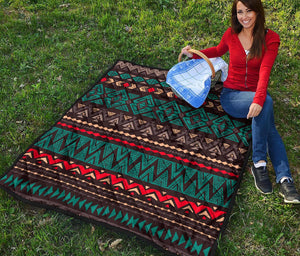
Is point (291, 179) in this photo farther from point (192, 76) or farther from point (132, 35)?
point (132, 35)

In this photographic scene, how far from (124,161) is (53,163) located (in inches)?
34.1

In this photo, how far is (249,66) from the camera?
3691 millimetres

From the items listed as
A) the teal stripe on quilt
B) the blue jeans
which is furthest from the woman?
the teal stripe on quilt

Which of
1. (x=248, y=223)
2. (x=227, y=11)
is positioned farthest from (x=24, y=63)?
(x=248, y=223)

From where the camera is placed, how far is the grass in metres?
3.07

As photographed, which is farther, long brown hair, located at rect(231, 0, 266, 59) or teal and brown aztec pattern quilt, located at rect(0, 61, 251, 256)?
long brown hair, located at rect(231, 0, 266, 59)

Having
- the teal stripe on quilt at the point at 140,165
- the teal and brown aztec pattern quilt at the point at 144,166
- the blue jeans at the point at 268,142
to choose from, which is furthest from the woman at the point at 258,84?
the teal stripe on quilt at the point at 140,165

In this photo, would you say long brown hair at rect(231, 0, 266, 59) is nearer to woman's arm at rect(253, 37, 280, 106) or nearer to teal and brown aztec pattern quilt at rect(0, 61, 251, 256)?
woman's arm at rect(253, 37, 280, 106)

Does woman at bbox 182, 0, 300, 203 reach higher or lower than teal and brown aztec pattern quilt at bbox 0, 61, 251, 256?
higher

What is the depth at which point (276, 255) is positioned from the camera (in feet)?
9.50

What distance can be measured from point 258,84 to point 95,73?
276cm

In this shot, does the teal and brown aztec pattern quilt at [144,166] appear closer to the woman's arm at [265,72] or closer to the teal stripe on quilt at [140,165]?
the teal stripe on quilt at [140,165]

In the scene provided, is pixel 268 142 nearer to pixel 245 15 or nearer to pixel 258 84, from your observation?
pixel 258 84

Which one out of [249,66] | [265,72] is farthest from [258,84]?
[249,66]
